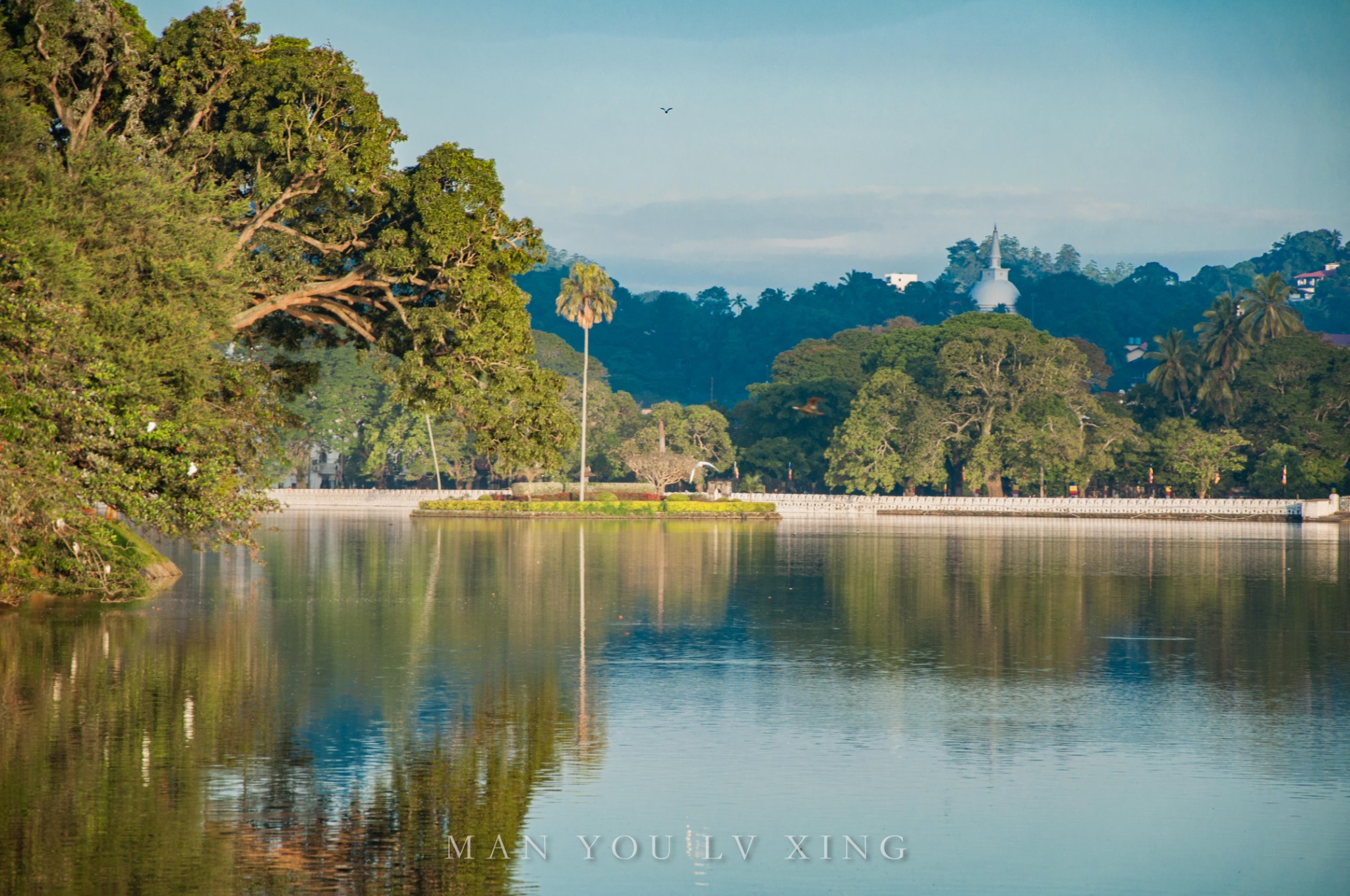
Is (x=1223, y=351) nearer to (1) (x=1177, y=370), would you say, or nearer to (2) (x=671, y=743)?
(1) (x=1177, y=370)

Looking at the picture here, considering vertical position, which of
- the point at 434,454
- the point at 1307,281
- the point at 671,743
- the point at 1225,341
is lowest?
the point at 671,743

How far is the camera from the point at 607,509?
7206 centimetres

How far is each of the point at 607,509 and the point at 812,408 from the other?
26.1 meters

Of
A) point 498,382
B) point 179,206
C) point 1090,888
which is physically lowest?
point 1090,888

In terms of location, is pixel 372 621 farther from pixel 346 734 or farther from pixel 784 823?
pixel 784 823

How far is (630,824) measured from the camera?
1080cm

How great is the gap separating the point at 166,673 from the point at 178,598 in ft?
32.7

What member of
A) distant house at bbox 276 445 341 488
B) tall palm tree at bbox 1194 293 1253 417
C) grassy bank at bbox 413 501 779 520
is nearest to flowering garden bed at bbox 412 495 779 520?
grassy bank at bbox 413 501 779 520

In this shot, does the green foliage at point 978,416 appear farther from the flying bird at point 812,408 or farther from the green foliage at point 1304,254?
the green foliage at point 1304,254

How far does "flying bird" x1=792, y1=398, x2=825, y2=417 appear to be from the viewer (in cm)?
9375

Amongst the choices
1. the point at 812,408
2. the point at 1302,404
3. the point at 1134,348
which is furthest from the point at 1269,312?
the point at 1134,348

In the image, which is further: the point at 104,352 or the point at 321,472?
the point at 321,472

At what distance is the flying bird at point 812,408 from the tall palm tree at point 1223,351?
24568mm

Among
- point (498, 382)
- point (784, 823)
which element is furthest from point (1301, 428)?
point (784, 823)
